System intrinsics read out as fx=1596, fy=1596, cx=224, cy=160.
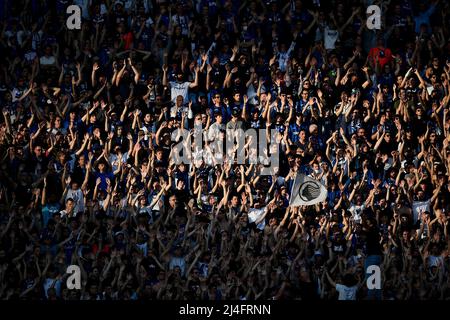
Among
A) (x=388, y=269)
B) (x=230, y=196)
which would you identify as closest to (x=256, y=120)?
(x=230, y=196)

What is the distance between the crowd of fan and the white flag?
17cm

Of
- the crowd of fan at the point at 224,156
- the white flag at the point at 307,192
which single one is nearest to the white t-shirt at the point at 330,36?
the crowd of fan at the point at 224,156

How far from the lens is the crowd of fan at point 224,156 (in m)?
26.3

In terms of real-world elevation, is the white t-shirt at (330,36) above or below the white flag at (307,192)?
above

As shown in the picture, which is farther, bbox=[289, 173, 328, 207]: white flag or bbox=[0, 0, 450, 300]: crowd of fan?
bbox=[289, 173, 328, 207]: white flag

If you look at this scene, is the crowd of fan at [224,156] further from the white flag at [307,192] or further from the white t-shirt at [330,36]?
the white flag at [307,192]

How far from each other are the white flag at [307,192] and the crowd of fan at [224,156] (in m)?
0.17

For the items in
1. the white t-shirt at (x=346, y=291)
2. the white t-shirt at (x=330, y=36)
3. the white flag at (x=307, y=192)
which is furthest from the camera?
the white t-shirt at (x=330, y=36)

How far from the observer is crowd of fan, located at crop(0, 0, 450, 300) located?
26.3 m

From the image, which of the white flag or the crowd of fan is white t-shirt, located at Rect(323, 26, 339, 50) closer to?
the crowd of fan

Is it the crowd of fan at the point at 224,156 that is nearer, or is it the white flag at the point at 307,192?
the crowd of fan at the point at 224,156

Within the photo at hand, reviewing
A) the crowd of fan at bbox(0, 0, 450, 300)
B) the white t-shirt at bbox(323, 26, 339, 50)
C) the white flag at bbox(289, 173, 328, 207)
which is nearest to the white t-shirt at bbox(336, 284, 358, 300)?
the crowd of fan at bbox(0, 0, 450, 300)

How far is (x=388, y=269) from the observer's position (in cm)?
2630
